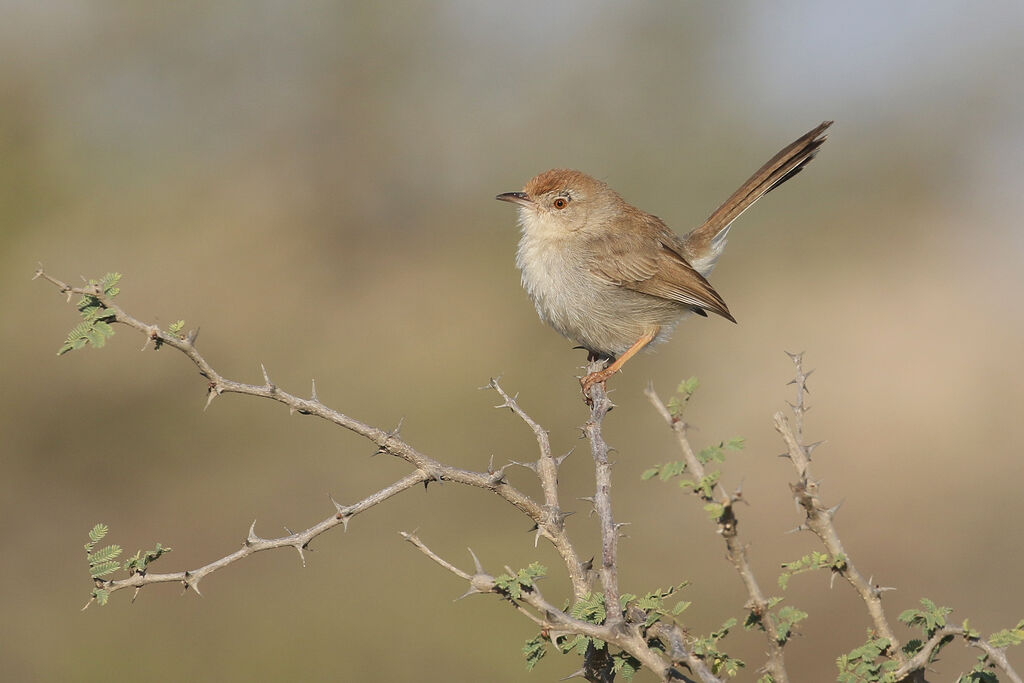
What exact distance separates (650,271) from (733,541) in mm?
3531

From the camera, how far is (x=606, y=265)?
576 cm

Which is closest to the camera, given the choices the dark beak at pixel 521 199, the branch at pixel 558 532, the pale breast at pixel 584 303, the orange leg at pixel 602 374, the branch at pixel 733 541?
the branch at pixel 733 541

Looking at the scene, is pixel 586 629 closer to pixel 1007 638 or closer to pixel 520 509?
pixel 520 509

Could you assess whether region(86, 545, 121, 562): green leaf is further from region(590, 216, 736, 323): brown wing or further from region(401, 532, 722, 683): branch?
region(590, 216, 736, 323): brown wing

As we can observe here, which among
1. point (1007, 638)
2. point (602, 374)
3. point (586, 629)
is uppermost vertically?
point (602, 374)

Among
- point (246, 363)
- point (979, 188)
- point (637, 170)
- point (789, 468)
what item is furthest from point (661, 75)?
point (246, 363)

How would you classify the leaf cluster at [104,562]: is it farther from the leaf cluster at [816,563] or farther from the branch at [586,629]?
the leaf cluster at [816,563]

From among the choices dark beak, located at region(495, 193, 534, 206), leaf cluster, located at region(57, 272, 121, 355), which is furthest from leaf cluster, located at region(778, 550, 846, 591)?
dark beak, located at region(495, 193, 534, 206)

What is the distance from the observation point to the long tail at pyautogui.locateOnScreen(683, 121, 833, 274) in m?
6.22

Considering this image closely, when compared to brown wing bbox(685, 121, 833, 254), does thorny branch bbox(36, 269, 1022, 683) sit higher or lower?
lower

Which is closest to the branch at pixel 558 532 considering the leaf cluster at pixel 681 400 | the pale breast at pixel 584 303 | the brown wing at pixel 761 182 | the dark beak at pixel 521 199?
the leaf cluster at pixel 681 400

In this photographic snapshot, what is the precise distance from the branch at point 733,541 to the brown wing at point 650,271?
3145 millimetres

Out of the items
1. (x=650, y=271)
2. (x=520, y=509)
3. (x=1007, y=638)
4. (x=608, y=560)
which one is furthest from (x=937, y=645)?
(x=650, y=271)

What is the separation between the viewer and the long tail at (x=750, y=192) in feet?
20.4
